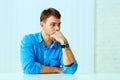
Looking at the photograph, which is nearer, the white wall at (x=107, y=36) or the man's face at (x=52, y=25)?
the man's face at (x=52, y=25)

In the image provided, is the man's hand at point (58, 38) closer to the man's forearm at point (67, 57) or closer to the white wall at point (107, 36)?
the man's forearm at point (67, 57)

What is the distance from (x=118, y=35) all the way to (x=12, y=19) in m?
1.01

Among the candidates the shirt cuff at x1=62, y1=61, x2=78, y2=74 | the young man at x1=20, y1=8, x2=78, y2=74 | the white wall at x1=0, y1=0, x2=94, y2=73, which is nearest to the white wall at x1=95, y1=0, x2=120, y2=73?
the white wall at x1=0, y1=0, x2=94, y2=73

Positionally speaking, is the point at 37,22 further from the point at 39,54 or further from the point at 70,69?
the point at 70,69

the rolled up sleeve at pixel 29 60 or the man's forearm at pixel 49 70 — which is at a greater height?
the rolled up sleeve at pixel 29 60

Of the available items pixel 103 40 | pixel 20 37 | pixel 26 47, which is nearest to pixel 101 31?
pixel 103 40

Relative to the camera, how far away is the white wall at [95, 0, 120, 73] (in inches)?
108

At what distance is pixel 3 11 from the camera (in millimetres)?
2734

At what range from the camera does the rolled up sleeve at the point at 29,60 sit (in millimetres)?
1937

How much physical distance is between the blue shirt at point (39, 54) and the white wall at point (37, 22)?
58 centimetres

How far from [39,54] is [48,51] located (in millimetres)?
69

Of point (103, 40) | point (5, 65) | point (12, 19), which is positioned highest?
point (12, 19)

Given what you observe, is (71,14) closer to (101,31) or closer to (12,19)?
(101,31)

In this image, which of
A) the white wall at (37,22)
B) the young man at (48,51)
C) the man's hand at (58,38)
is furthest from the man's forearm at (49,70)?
the white wall at (37,22)
